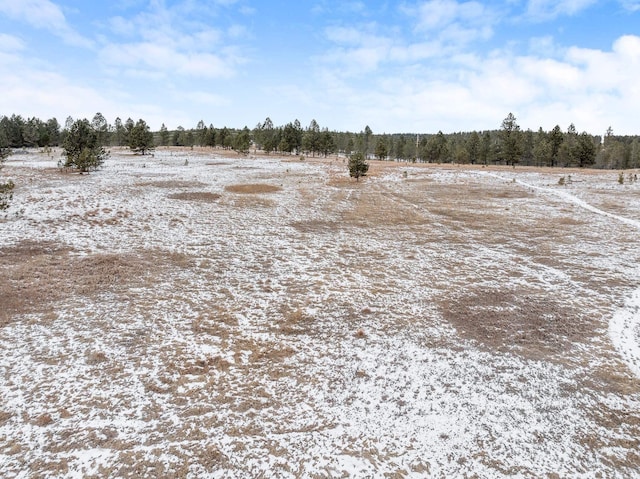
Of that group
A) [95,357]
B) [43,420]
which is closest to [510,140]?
[95,357]

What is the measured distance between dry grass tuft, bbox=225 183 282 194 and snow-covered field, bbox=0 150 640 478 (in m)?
12.4

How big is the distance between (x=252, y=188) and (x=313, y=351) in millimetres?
26978

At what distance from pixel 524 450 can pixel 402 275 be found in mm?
8439

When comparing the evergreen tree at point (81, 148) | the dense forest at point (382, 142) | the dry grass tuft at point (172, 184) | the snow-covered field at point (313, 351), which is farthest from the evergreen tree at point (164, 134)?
the snow-covered field at point (313, 351)

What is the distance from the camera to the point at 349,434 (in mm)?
6883

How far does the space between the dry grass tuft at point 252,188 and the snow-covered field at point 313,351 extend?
12.4 m

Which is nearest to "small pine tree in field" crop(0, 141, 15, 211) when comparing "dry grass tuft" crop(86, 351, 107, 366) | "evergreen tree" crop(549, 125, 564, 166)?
"dry grass tuft" crop(86, 351, 107, 366)

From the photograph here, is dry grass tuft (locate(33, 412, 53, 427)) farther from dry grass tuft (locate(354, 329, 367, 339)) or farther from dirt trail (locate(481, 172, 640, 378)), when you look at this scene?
dirt trail (locate(481, 172, 640, 378))

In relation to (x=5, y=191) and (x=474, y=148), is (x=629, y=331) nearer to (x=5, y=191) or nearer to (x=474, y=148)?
(x=5, y=191)

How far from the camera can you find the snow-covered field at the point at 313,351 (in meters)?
6.45

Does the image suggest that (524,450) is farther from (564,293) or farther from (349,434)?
(564,293)

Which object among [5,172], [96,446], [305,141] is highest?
[305,141]

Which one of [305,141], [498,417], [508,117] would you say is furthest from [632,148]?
[498,417]

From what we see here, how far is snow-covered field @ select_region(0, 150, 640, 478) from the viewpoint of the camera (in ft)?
21.1
